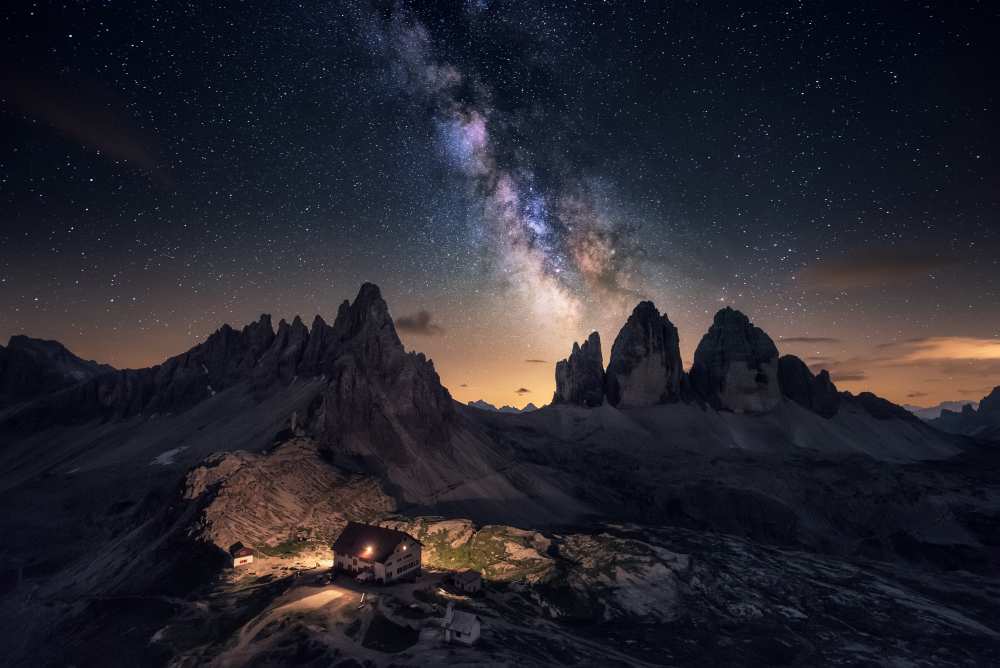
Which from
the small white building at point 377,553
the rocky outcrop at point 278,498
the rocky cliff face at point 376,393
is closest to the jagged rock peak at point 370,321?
the rocky cliff face at point 376,393

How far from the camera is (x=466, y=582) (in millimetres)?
62469

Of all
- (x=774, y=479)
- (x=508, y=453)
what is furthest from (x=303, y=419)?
(x=774, y=479)

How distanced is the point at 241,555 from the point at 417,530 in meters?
26.7

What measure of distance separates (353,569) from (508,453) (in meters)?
99.7

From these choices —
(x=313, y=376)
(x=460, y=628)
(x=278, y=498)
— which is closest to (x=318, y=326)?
(x=313, y=376)

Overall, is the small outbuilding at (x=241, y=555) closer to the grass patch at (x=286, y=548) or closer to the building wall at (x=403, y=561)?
the grass patch at (x=286, y=548)

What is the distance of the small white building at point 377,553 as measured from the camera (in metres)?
59.9

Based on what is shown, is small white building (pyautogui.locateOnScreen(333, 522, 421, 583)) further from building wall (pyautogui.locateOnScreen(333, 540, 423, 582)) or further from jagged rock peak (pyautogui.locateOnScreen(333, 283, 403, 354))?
jagged rock peak (pyautogui.locateOnScreen(333, 283, 403, 354))

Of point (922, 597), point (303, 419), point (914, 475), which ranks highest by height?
point (303, 419)

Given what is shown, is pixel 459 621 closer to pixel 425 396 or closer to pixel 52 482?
pixel 425 396

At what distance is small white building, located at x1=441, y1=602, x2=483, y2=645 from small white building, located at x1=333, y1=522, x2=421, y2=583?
16105mm

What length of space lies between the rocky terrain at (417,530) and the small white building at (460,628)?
1360 millimetres

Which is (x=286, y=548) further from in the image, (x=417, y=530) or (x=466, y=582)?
(x=466, y=582)

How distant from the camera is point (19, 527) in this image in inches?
4432
